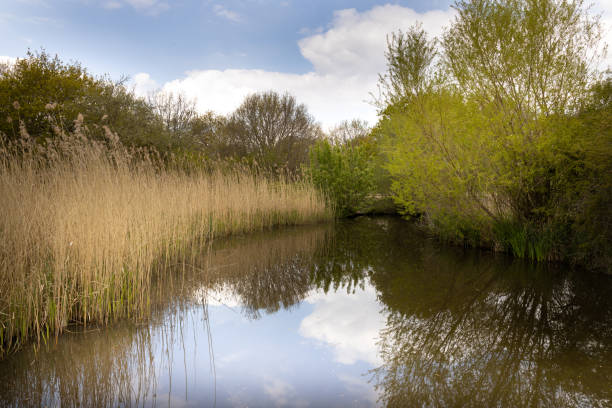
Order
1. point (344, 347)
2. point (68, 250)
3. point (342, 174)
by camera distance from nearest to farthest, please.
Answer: point (344, 347), point (68, 250), point (342, 174)

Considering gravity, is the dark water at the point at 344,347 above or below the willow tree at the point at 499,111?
below

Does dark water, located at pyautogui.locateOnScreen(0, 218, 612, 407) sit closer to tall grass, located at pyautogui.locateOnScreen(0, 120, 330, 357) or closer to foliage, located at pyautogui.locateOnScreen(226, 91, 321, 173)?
tall grass, located at pyautogui.locateOnScreen(0, 120, 330, 357)

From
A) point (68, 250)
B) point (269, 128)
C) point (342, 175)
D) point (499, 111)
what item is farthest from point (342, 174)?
point (68, 250)

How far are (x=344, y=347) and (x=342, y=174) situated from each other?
36.1 feet

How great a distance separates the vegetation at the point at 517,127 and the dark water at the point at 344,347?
1.00 metres

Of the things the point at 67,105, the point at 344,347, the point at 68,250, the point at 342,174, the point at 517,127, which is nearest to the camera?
the point at 344,347

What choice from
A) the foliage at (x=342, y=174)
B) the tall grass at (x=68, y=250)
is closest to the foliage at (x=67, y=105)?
the foliage at (x=342, y=174)

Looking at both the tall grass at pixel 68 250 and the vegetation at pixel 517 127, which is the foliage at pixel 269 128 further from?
the tall grass at pixel 68 250

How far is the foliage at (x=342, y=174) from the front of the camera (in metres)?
13.9

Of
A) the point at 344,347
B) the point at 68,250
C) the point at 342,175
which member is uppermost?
the point at 342,175

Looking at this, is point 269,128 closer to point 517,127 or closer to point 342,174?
point 342,174

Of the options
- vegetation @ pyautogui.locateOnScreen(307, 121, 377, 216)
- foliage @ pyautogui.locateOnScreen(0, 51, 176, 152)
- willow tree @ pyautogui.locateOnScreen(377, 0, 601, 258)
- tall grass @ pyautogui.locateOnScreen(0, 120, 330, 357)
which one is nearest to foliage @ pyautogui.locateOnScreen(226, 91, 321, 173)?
foliage @ pyautogui.locateOnScreen(0, 51, 176, 152)

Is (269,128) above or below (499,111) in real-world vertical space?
above

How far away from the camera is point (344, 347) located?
10.4 feet
